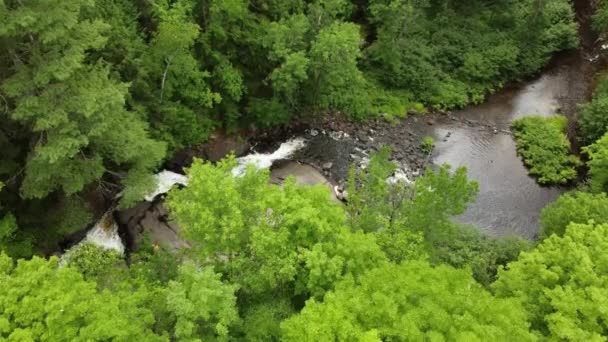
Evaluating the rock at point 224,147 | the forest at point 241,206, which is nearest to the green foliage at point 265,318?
the forest at point 241,206

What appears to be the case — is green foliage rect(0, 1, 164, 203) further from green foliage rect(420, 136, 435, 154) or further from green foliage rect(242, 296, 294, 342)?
green foliage rect(420, 136, 435, 154)

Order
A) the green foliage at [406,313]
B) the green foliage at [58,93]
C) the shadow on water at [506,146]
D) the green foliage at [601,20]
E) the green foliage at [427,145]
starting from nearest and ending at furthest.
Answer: the green foliage at [406,313] → the green foliage at [58,93] → the shadow on water at [506,146] → the green foliage at [427,145] → the green foliage at [601,20]

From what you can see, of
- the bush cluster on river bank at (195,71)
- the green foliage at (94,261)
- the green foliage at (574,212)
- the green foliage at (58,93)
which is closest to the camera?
the green foliage at (58,93)

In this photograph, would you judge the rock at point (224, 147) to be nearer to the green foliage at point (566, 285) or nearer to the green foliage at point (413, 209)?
the green foliage at point (413, 209)

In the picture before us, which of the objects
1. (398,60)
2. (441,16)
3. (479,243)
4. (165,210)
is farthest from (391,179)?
(441,16)

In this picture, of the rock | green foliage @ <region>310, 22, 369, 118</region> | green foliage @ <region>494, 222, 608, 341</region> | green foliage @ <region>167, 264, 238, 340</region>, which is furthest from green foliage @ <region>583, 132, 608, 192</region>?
green foliage @ <region>167, 264, 238, 340</region>

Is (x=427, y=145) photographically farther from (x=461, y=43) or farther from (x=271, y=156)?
(x=461, y=43)

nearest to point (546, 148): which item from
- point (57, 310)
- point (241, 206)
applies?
point (241, 206)
